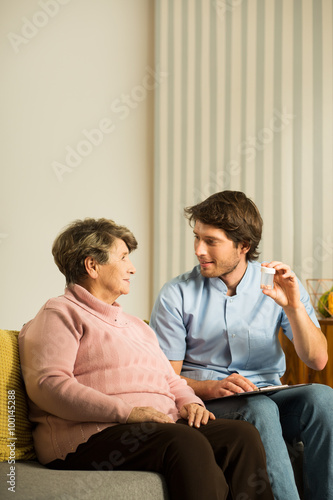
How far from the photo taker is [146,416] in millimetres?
1561

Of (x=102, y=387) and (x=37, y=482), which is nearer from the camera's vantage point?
(x=37, y=482)

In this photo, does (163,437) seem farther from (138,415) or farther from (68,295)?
(68,295)

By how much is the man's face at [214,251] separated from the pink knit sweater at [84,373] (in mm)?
388

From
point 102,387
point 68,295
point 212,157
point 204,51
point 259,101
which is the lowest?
point 102,387

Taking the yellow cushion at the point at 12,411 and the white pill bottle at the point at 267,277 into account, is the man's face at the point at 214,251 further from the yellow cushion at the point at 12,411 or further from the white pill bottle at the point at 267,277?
the yellow cushion at the point at 12,411

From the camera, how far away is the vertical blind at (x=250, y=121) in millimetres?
3400

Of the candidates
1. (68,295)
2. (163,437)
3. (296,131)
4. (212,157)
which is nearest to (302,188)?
(296,131)

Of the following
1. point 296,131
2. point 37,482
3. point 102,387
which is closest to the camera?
point 37,482

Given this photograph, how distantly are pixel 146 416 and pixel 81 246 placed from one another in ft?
1.86

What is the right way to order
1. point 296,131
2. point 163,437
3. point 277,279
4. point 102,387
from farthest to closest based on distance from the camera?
point 296,131 → point 277,279 → point 102,387 → point 163,437

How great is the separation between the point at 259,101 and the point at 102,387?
2.31m

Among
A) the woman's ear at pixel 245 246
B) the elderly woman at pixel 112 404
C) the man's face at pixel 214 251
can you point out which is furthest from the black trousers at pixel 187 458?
the woman's ear at pixel 245 246

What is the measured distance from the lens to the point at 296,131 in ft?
11.2

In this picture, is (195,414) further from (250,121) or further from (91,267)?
(250,121)
